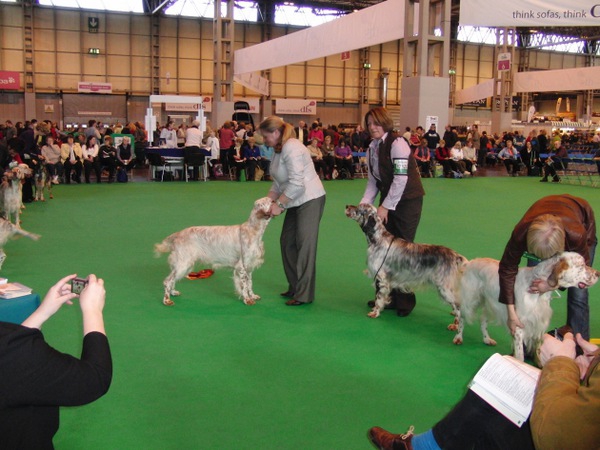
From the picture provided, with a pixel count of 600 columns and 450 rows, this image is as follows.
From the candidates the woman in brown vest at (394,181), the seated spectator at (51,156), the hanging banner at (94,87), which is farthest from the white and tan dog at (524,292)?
the hanging banner at (94,87)

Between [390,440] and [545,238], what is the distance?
146 cm

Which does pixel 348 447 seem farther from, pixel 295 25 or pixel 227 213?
pixel 295 25

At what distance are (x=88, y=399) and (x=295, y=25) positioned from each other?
3721cm

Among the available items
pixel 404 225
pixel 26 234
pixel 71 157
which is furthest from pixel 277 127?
pixel 71 157

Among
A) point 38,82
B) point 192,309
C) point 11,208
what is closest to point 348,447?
point 192,309

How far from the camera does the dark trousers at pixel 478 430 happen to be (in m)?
2.12

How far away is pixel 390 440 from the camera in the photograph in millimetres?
2680

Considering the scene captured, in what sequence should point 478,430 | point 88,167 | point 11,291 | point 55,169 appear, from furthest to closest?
point 88,167
point 55,169
point 11,291
point 478,430

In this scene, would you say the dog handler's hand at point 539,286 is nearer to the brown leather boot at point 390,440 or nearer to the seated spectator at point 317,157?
the brown leather boot at point 390,440

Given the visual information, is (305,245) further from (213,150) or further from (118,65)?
(118,65)

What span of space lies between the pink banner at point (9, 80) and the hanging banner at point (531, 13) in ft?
84.3

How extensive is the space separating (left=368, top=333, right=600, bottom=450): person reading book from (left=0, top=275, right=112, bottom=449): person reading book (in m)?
1.28

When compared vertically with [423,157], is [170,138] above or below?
above

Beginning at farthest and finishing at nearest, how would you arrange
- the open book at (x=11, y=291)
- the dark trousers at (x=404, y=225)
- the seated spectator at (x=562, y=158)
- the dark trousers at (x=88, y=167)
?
the seated spectator at (x=562, y=158) → the dark trousers at (x=88, y=167) → the dark trousers at (x=404, y=225) → the open book at (x=11, y=291)
